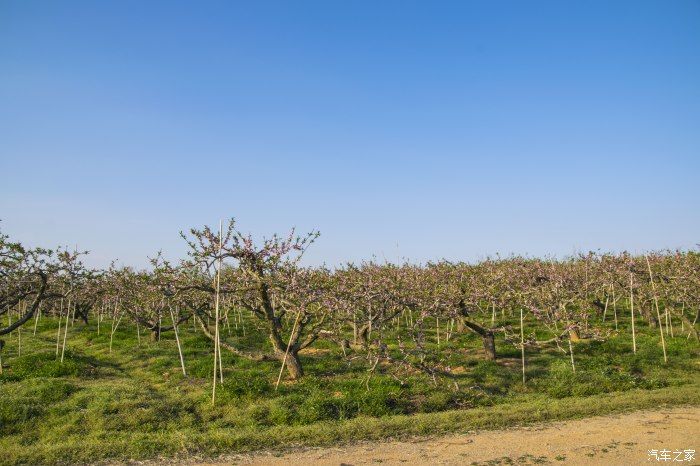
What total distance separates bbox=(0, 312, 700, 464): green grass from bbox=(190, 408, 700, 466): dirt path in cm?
76

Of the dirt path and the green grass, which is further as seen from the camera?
the green grass

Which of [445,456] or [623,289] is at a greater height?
[623,289]

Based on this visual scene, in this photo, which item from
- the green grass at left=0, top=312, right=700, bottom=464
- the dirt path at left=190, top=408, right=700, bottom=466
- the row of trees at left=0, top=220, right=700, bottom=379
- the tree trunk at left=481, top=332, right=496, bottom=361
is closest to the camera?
the dirt path at left=190, top=408, right=700, bottom=466

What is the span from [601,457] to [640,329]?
71.6 feet

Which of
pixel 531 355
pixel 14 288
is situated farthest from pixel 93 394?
pixel 531 355

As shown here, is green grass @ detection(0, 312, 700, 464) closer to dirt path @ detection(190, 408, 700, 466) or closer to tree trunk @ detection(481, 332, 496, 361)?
tree trunk @ detection(481, 332, 496, 361)

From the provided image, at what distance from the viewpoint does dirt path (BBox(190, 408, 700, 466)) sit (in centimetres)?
980

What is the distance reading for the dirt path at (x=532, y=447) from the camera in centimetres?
980

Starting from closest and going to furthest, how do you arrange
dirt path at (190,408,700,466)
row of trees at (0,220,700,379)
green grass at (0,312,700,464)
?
1. dirt path at (190,408,700,466)
2. green grass at (0,312,700,464)
3. row of trees at (0,220,700,379)

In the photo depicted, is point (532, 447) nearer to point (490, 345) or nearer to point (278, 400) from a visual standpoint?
point (278, 400)

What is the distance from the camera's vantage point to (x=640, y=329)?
28.3m

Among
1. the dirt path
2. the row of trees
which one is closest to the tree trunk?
the row of trees

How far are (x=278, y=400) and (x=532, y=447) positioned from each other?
265 inches

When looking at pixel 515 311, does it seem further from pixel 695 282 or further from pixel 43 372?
pixel 43 372
